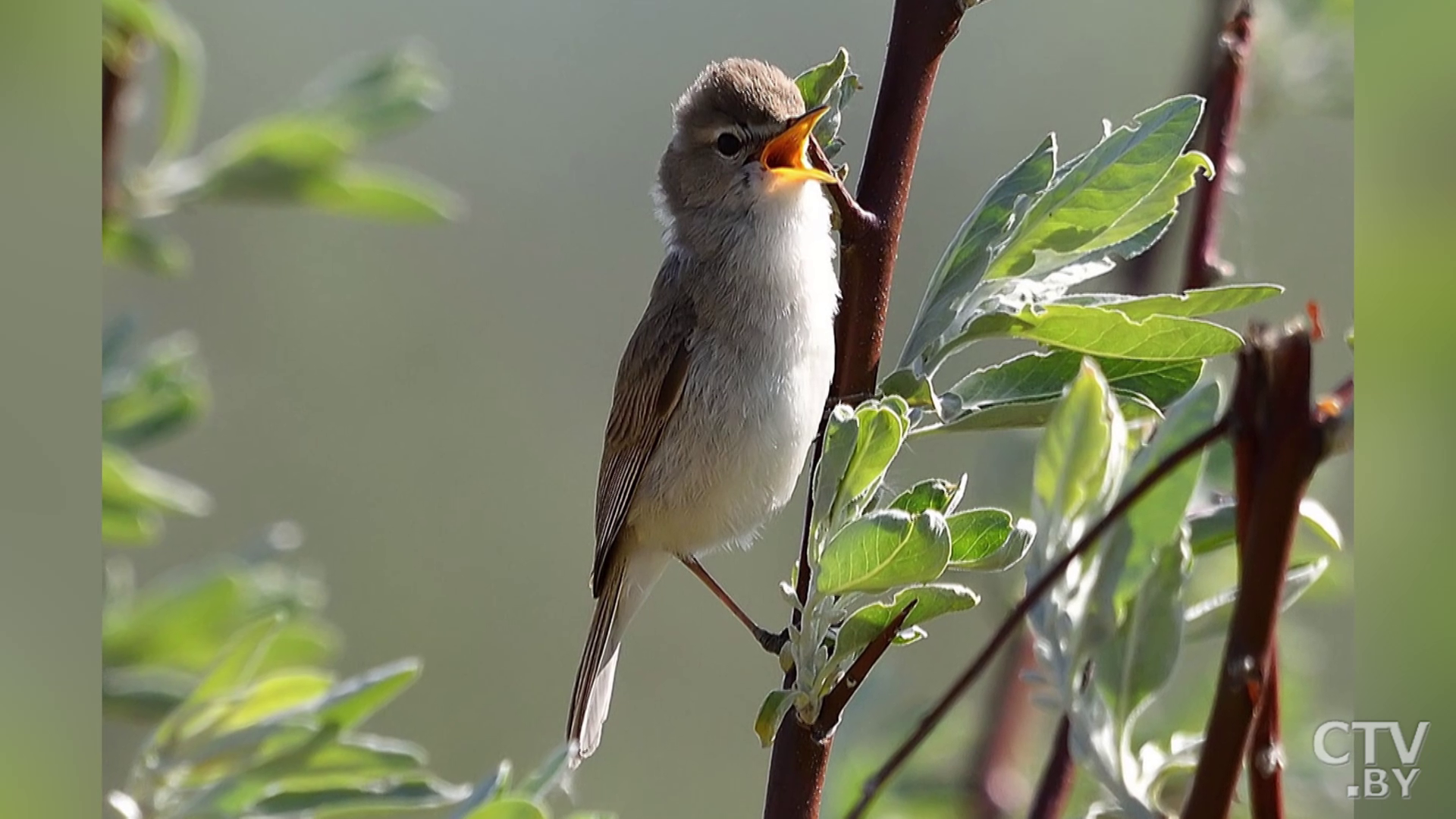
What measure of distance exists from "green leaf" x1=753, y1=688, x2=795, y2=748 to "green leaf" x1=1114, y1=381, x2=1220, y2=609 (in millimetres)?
217

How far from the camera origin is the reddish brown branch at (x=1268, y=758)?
54cm

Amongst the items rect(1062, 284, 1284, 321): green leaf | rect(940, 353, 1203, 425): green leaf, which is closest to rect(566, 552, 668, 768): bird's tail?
rect(940, 353, 1203, 425): green leaf

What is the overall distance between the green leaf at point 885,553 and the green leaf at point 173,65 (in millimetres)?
677

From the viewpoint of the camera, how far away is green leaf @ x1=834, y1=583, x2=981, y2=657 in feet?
2.72

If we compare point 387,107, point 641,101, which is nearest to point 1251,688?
point 387,107

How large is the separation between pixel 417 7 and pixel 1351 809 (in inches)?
56.4

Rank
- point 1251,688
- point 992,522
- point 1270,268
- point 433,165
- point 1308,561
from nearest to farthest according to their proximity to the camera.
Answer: point 1251,688, point 992,522, point 1308,561, point 1270,268, point 433,165

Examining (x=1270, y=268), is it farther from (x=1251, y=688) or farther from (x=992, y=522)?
(x=1251, y=688)

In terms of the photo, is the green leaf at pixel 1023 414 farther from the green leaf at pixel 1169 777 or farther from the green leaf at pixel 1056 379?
the green leaf at pixel 1169 777

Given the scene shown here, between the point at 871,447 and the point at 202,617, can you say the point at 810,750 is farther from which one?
the point at 202,617

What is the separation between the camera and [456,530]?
217cm

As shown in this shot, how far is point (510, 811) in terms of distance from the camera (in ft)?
3.14

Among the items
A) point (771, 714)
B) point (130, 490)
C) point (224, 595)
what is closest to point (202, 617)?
point (224, 595)

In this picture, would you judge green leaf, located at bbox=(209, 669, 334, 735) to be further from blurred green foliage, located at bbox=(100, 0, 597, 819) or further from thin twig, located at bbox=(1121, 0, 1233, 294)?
thin twig, located at bbox=(1121, 0, 1233, 294)
